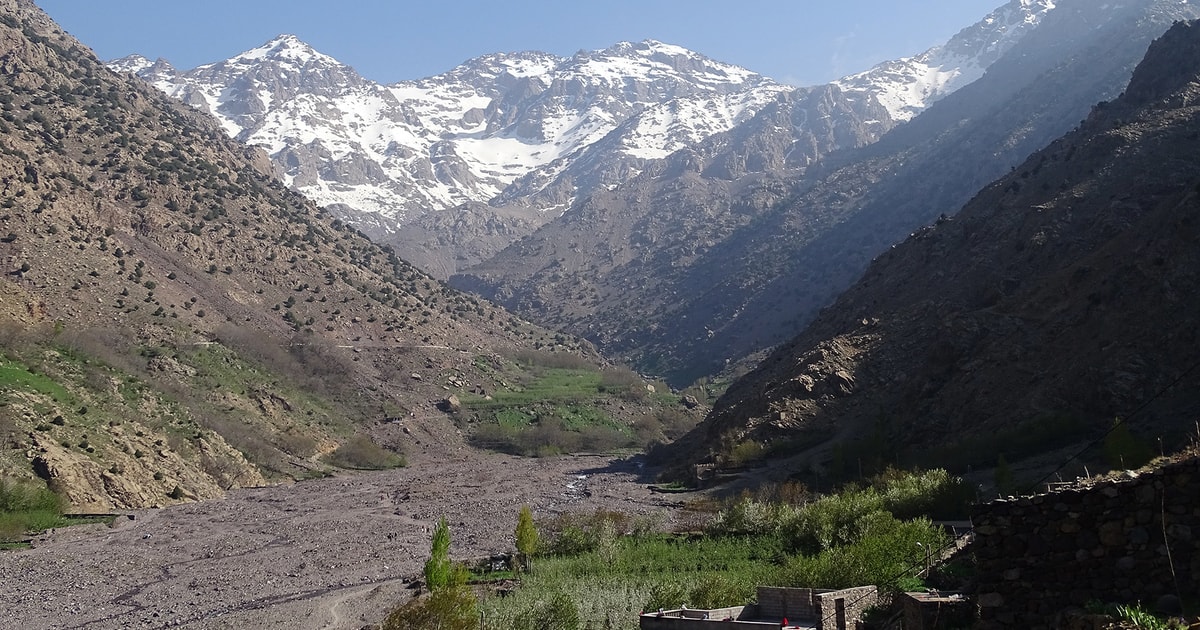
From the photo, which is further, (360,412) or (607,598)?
(360,412)

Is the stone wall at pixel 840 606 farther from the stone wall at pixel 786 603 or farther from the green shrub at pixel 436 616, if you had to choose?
the green shrub at pixel 436 616

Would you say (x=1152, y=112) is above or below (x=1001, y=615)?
above

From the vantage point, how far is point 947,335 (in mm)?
60812

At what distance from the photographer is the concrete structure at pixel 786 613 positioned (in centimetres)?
1809

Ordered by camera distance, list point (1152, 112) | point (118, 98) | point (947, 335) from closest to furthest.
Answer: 1. point (947, 335)
2. point (1152, 112)
3. point (118, 98)

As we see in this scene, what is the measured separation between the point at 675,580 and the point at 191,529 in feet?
113

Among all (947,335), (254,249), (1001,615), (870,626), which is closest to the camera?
(1001,615)

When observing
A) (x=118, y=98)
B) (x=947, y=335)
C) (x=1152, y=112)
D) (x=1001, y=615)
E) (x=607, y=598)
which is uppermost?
(x=118, y=98)

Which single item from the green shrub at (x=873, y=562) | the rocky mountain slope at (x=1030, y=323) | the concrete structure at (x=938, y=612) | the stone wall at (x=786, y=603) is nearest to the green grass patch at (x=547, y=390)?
the rocky mountain slope at (x=1030, y=323)

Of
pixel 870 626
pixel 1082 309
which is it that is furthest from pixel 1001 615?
pixel 1082 309

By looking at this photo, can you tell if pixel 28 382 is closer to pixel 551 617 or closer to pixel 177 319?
pixel 177 319

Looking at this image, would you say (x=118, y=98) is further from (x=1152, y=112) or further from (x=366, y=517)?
(x=1152, y=112)

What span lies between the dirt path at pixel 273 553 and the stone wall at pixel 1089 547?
27.5 metres

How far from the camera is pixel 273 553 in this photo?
4875 cm
